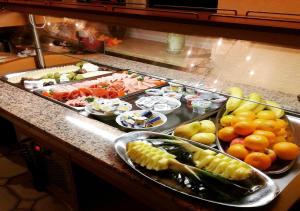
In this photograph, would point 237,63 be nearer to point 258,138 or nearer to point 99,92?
point 258,138

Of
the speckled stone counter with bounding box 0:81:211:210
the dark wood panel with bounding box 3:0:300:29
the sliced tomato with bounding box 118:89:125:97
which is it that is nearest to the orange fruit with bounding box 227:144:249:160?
the speckled stone counter with bounding box 0:81:211:210

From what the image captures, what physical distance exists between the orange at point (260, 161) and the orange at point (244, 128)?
0.16 meters

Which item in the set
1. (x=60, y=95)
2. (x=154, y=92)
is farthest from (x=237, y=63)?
(x=60, y=95)

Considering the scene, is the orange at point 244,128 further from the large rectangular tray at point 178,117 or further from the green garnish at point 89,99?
the green garnish at point 89,99

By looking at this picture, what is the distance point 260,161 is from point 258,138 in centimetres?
10

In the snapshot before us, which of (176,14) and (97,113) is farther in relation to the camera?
(97,113)

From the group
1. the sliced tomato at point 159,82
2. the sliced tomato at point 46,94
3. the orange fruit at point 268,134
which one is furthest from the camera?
the sliced tomato at point 159,82

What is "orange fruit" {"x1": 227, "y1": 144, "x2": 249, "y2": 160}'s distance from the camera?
3.71 ft

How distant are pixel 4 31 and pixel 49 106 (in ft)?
8.76

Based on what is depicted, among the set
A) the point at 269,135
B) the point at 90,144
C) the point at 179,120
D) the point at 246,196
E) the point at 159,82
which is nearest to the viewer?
the point at 246,196

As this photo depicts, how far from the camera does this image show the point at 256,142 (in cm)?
112

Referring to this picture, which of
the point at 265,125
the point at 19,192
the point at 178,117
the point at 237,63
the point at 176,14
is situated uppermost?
the point at 176,14

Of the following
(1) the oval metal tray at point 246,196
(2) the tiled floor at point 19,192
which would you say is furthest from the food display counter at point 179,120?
(2) the tiled floor at point 19,192

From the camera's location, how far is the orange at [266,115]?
4.39 ft
